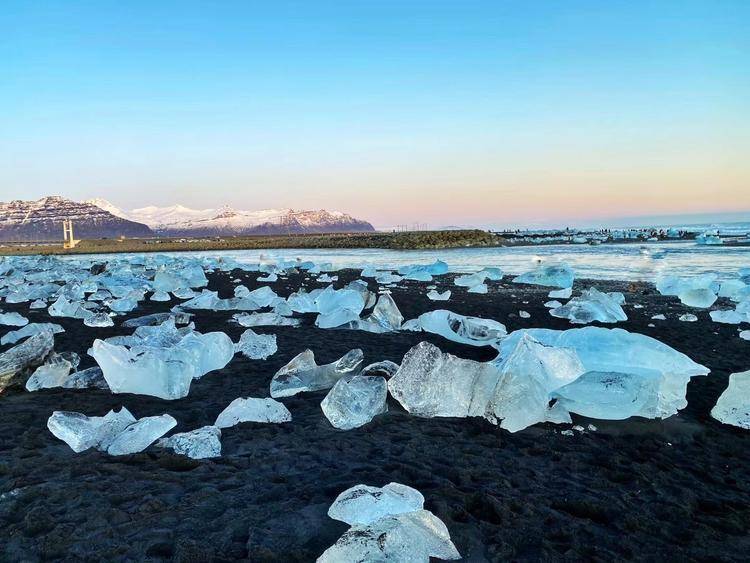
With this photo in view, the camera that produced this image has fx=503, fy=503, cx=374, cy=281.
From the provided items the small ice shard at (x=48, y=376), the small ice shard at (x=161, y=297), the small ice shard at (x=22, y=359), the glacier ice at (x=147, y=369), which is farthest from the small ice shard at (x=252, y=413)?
the small ice shard at (x=161, y=297)

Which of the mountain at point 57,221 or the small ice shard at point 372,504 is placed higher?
the mountain at point 57,221

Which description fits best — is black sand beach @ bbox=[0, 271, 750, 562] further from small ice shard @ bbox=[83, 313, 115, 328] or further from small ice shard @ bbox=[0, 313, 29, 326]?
small ice shard @ bbox=[0, 313, 29, 326]

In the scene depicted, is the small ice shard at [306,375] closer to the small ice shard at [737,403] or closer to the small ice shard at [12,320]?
the small ice shard at [737,403]

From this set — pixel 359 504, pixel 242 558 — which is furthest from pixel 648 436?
pixel 242 558

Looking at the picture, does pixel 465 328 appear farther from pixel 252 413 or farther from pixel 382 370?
pixel 252 413

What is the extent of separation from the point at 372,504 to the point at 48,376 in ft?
10.5

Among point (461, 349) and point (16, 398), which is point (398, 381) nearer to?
point (461, 349)

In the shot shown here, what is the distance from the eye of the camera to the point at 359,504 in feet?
6.78

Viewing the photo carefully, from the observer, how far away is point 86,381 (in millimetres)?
4004

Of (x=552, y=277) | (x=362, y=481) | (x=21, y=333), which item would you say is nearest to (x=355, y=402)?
(x=362, y=481)

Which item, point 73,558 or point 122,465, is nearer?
point 73,558

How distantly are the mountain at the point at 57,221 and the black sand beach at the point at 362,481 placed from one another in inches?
6236

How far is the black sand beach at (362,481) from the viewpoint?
1948 millimetres

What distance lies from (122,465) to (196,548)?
0.95 meters
